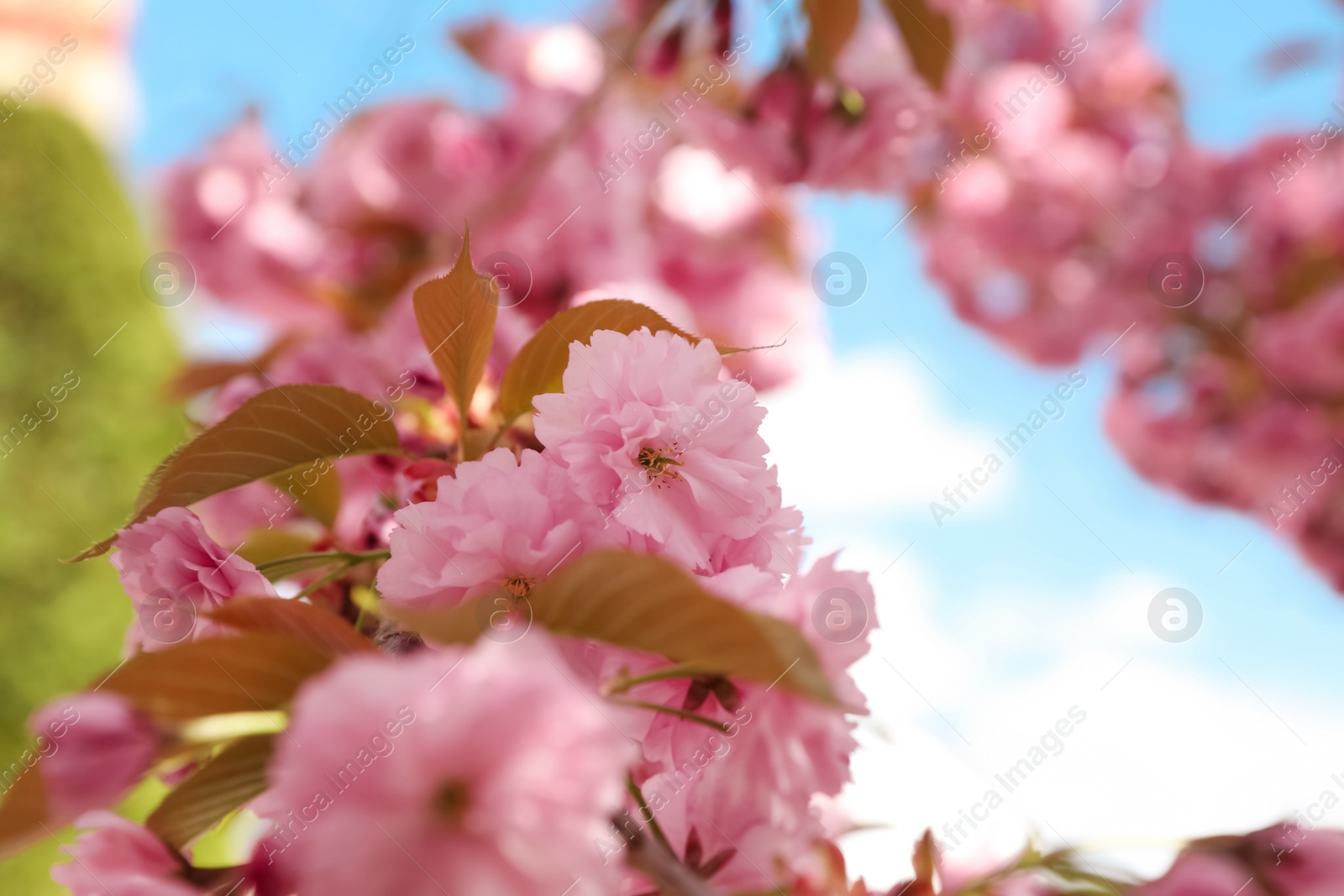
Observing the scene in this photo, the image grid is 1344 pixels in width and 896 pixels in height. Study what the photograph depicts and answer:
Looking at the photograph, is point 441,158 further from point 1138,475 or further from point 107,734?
point 1138,475

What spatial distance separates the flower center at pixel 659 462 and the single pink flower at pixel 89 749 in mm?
232

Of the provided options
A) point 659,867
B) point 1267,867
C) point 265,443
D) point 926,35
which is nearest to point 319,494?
point 265,443

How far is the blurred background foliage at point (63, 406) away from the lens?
2.85 metres

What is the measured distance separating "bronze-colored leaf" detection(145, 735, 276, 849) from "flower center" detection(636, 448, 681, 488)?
0.64 feet

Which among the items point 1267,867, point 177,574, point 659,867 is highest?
point 177,574

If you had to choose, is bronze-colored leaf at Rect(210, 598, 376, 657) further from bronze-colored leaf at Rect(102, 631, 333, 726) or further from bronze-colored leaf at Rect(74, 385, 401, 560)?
bronze-colored leaf at Rect(74, 385, 401, 560)

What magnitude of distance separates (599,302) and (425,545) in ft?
0.53

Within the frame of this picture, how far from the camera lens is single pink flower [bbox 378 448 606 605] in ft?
1.22

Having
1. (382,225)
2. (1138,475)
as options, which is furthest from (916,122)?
(1138,475)

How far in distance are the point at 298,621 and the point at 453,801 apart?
134 millimetres

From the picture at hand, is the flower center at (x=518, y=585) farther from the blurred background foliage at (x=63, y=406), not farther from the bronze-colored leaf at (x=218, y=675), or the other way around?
the blurred background foliage at (x=63, y=406)

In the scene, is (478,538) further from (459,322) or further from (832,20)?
(832,20)

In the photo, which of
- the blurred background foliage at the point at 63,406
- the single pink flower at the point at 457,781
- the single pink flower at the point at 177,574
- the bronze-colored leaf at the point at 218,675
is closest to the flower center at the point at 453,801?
the single pink flower at the point at 457,781

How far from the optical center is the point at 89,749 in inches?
12.9
